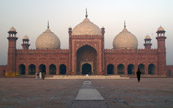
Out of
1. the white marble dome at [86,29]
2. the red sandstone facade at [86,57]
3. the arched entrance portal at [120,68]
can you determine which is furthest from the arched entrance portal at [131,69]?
the white marble dome at [86,29]

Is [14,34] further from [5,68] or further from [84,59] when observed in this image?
[84,59]

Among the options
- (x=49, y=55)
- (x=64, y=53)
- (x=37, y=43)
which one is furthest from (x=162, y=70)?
(x=37, y=43)

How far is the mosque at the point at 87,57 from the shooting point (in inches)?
1245

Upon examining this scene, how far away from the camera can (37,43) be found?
3741 cm

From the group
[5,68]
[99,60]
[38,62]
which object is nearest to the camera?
[99,60]

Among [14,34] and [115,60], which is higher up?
[14,34]

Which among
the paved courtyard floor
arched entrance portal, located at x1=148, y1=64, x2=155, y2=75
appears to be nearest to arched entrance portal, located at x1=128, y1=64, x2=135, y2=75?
arched entrance portal, located at x1=148, y1=64, x2=155, y2=75

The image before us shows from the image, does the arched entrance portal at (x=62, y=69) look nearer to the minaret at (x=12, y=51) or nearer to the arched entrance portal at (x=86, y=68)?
the arched entrance portal at (x=86, y=68)

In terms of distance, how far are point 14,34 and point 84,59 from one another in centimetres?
1204

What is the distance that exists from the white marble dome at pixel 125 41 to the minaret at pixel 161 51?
470 centimetres

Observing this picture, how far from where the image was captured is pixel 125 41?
1433 inches

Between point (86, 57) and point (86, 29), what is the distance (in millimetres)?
4666

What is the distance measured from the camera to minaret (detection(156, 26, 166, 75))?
32.1m

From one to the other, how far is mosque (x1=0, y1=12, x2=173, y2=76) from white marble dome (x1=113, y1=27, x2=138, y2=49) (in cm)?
329
